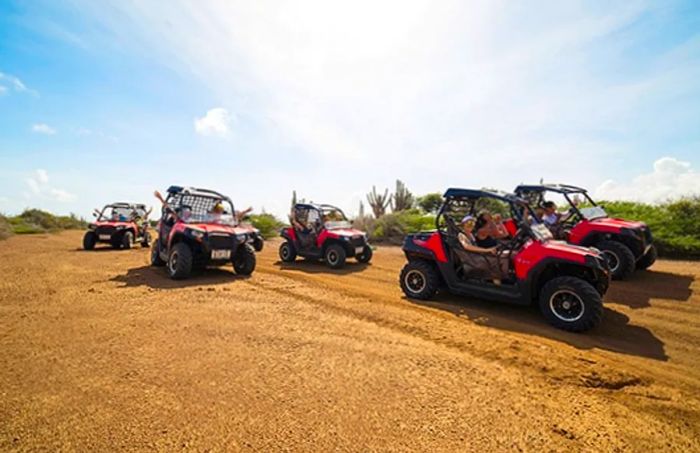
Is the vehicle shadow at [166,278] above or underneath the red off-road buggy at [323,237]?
underneath

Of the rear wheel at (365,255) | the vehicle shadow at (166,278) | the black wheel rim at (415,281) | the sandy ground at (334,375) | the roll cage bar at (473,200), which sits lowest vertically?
the sandy ground at (334,375)

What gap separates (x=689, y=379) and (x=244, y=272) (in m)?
6.76

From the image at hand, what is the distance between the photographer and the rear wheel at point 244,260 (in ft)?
23.6

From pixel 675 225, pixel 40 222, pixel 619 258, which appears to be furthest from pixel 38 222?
pixel 675 225

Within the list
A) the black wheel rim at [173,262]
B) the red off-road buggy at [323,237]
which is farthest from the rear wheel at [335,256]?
the black wheel rim at [173,262]

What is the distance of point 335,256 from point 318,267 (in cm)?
64

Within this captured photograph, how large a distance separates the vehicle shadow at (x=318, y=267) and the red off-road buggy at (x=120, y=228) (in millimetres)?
6633

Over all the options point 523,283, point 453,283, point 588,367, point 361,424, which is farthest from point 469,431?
point 453,283

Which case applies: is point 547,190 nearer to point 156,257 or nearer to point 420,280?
point 420,280

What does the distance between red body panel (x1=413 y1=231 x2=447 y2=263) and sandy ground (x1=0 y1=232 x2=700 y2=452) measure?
745 mm

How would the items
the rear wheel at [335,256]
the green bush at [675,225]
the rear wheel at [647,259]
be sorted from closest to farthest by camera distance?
the rear wheel at [647,259]
the rear wheel at [335,256]
the green bush at [675,225]

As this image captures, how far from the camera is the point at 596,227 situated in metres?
6.74

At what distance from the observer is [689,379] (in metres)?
2.96

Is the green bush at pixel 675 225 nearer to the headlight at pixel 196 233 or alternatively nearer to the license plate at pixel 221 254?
the license plate at pixel 221 254
